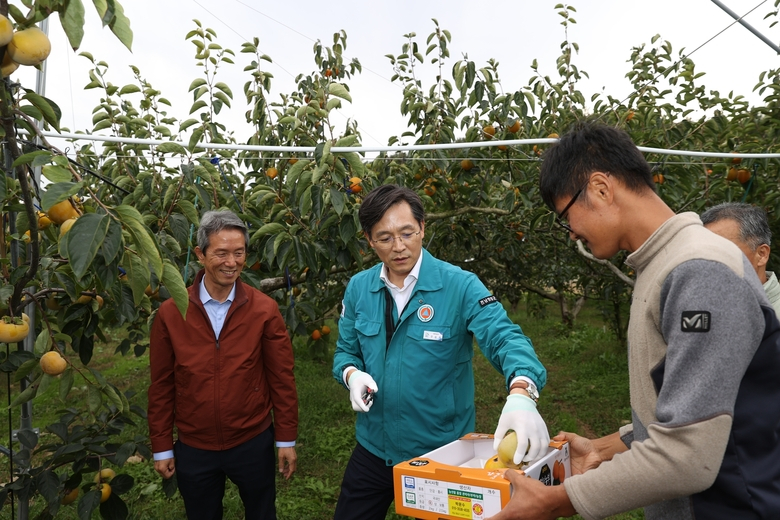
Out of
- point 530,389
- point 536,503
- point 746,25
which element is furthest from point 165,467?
point 746,25

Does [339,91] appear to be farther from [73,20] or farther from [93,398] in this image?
[73,20]

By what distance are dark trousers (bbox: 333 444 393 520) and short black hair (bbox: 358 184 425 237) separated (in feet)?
2.32

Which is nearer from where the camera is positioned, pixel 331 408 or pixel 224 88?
pixel 224 88

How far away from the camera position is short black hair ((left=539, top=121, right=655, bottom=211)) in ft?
3.72

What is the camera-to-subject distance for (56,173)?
1.21 meters

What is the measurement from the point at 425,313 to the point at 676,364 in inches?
37.4

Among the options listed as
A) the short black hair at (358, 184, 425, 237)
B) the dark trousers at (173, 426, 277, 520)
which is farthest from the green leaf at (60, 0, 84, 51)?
the dark trousers at (173, 426, 277, 520)

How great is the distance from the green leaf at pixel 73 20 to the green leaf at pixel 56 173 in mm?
244

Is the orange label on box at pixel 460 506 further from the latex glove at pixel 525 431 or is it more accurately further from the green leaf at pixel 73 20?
the green leaf at pixel 73 20

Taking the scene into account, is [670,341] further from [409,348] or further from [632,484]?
[409,348]

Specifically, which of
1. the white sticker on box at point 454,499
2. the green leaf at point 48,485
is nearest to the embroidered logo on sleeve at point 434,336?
the white sticker on box at point 454,499

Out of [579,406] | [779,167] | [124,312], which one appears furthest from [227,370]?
[579,406]

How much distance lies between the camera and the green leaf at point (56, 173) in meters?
1.18

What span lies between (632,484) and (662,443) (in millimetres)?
94
